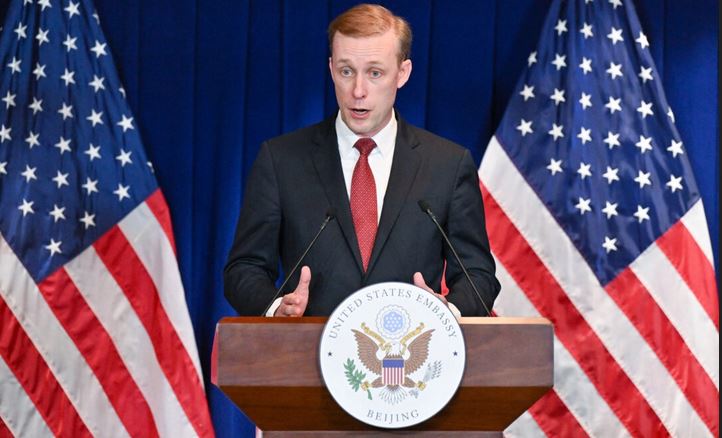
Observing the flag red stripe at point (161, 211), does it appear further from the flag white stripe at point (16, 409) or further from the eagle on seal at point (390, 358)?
the eagle on seal at point (390, 358)

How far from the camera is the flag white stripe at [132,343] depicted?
4.21 metres

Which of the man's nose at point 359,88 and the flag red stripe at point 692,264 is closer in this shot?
the man's nose at point 359,88

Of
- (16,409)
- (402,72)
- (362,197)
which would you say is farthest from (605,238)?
(16,409)

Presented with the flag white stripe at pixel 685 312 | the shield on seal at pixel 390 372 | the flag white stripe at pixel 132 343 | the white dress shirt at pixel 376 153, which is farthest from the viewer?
the flag white stripe at pixel 132 343

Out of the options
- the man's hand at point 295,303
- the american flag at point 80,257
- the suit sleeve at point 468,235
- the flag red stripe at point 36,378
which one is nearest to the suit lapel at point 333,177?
the suit sleeve at point 468,235

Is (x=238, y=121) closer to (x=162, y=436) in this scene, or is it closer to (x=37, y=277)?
(x=37, y=277)

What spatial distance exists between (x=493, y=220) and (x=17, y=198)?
1.88 meters

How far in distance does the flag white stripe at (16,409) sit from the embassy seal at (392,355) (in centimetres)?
268

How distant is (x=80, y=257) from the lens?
420 centimetres

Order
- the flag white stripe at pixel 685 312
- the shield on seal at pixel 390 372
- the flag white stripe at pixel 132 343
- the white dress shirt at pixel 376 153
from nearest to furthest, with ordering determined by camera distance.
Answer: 1. the shield on seal at pixel 390 372
2. the white dress shirt at pixel 376 153
3. the flag white stripe at pixel 685 312
4. the flag white stripe at pixel 132 343

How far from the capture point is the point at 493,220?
423 cm

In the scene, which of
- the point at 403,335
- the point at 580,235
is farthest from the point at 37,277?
the point at 403,335

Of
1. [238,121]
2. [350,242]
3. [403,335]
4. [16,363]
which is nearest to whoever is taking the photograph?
[403,335]

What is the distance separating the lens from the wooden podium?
186cm
